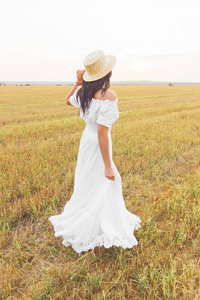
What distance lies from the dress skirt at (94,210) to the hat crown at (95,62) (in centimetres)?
55

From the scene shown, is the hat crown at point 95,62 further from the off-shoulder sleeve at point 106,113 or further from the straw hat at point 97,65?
the off-shoulder sleeve at point 106,113

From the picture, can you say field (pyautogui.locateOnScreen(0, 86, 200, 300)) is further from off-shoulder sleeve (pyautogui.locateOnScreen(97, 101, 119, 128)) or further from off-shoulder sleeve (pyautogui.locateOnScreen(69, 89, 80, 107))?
off-shoulder sleeve (pyautogui.locateOnScreen(69, 89, 80, 107))

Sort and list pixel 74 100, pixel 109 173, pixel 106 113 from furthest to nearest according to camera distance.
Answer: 1. pixel 74 100
2. pixel 109 173
3. pixel 106 113

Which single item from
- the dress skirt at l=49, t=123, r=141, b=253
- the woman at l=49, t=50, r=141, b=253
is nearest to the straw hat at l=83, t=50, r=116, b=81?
the woman at l=49, t=50, r=141, b=253

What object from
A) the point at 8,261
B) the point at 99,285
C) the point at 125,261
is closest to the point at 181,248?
the point at 125,261

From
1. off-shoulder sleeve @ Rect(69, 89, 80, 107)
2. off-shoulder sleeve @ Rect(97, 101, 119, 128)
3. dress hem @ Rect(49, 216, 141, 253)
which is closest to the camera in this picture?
off-shoulder sleeve @ Rect(97, 101, 119, 128)

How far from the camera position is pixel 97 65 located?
182 centimetres

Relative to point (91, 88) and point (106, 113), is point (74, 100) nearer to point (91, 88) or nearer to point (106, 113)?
point (91, 88)

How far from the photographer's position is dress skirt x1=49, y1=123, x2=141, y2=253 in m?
2.15

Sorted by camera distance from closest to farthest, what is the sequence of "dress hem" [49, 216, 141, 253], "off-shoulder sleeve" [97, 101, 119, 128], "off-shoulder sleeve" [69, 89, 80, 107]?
"off-shoulder sleeve" [97, 101, 119, 128] < "dress hem" [49, 216, 141, 253] < "off-shoulder sleeve" [69, 89, 80, 107]

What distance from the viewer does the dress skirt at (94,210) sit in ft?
7.07

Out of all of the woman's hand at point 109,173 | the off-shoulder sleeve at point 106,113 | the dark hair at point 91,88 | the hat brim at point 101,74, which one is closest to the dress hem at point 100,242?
the woman's hand at point 109,173

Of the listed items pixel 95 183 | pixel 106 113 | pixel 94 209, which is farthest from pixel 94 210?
pixel 106 113

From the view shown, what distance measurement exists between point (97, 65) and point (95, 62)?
31 mm
